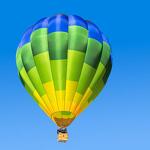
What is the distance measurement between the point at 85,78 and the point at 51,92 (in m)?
1.92

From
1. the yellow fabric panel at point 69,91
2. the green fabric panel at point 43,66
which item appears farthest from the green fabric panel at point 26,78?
the yellow fabric panel at point 69,91

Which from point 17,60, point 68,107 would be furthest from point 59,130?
point 17,60

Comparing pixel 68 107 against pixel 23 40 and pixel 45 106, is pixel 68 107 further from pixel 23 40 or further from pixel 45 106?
pixel 23 40

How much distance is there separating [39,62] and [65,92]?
7.06ft

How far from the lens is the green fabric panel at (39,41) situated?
50688 millimetres

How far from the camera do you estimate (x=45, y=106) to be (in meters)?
50.4

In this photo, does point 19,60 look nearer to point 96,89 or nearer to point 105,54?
point 96,89

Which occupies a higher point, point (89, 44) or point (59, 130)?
point (89, 44)

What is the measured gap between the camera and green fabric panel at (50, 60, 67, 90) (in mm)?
50000

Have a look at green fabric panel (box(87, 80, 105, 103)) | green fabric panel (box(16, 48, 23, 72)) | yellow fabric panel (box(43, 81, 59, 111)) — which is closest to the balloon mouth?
yellow fabric panel (box(43, 81, 59, 111))

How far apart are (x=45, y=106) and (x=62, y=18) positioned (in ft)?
16.3

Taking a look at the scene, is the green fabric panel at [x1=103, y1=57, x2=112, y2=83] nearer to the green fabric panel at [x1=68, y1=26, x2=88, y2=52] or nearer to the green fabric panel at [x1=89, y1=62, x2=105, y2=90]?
the green fabric panel at [x1=89, y1=62, x2=105, y2=90]

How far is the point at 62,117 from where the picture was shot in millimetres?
49750

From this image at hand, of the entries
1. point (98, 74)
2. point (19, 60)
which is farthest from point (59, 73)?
point (19, 60)
